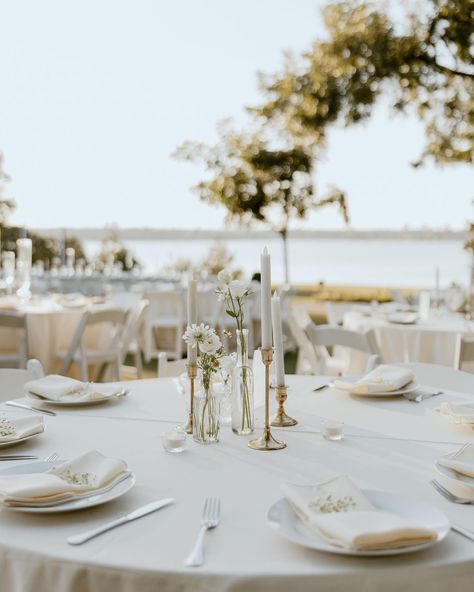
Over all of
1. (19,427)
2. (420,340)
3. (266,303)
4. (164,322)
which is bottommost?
(164,322)

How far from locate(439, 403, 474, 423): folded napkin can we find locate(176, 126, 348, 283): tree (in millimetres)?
8958

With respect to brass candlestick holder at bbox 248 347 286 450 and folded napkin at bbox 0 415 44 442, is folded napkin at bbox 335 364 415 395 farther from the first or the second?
folded napkin at bbox 0 415 44 442

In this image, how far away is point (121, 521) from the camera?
133cm

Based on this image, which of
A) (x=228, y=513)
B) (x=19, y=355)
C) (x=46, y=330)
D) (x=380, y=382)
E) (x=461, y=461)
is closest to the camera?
(x=228, y=513)

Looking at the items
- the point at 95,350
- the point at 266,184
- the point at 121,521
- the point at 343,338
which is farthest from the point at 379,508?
the point at 266,184

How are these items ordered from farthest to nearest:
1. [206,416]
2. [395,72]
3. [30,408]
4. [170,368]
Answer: [395,72] < [170,368] < [30,408] < [206,416]

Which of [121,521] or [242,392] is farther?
[242,392]

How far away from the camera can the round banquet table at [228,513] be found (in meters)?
1.16

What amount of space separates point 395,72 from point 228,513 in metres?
7.83

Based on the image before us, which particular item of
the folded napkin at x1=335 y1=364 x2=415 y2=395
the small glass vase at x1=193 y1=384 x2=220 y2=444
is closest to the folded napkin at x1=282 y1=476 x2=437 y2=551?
the small glass vase at x1=193 y1=384 x2=220 y2=444

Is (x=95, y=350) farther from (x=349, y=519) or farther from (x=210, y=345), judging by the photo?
(x=349, y=519)

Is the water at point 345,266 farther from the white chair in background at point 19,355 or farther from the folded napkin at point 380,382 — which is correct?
the white chair in background at point 19,355

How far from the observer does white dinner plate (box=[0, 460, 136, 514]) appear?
1.36 m

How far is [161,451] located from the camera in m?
1.82
